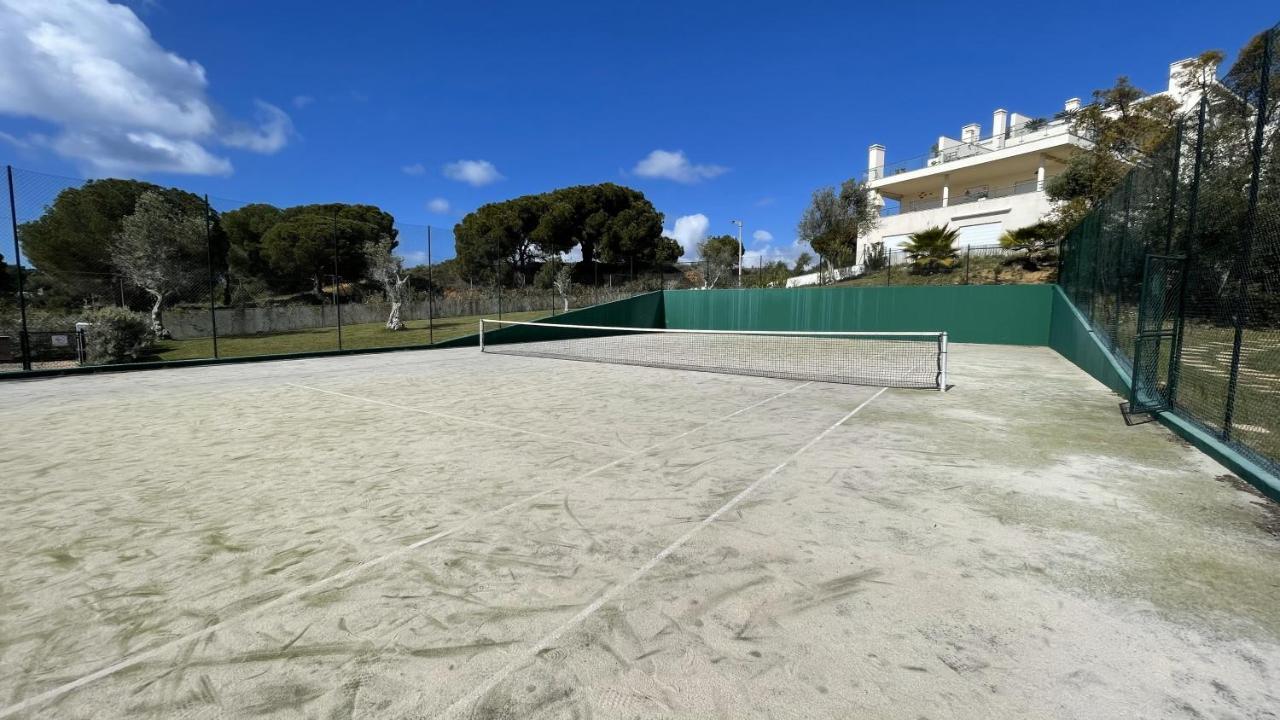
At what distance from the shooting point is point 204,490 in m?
4.27

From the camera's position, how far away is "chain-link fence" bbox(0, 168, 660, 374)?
12.6 m

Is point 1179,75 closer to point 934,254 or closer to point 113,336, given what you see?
point 934,254

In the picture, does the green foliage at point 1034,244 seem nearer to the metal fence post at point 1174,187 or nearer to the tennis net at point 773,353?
the tennis net at point 773,353

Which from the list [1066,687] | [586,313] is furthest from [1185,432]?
[586,313]

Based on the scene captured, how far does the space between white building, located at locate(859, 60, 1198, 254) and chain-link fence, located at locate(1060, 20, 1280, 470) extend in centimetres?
2848

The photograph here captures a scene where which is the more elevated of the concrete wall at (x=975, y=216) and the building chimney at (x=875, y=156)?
the building chimney at (x=875, y=156)

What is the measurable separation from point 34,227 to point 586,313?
16.2 m

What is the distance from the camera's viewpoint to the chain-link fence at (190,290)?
496 inches

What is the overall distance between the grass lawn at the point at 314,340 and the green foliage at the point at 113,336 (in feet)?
4.14

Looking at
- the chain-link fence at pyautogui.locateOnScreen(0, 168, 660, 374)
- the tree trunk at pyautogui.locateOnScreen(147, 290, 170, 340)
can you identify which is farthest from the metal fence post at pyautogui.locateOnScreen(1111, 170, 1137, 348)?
the tree trunk at pyautogui.locateOnScreen(147, 290, 170, 340)

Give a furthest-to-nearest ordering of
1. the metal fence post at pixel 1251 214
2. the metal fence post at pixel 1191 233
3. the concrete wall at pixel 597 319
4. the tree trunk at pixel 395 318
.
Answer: the tree trunk at pixel 395 318 → the concrete wall at pixel 597 319 → the metal fence post at pixel 1191 233 → the metal fence post at pixel 1251 214

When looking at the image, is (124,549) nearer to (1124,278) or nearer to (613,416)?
(613,416)

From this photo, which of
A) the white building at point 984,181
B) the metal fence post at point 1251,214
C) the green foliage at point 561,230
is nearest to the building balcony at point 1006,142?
the white building at point 984,181

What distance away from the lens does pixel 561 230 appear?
150ft
